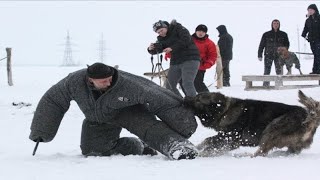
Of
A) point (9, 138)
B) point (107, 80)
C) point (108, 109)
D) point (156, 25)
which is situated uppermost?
point (156, 25)

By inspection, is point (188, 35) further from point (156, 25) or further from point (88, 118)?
point (88, 118)

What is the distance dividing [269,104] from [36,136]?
221 cm

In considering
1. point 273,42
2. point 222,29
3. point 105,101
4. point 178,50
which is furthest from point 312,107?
point 222,29

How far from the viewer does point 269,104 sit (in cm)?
459

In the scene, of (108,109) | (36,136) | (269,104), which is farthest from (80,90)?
(269,104)

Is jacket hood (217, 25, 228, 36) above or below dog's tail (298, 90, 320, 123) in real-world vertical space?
above

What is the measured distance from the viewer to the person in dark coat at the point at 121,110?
14.3 ft

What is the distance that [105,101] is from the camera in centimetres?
439

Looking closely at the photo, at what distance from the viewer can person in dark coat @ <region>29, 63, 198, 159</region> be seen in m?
4.35

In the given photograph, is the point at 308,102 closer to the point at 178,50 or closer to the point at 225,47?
the point at 178,50

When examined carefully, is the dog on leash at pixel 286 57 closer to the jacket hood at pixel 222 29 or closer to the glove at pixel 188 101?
the jacket hood at pixel 222 29

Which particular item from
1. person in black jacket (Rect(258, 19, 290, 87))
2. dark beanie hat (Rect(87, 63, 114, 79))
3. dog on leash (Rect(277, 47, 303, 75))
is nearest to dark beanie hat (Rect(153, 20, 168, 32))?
dark beanie hat (Rect(87, 63, 114, 79))

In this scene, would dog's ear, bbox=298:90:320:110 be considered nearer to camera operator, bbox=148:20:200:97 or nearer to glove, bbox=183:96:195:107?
glove, bbox=183:96:195:107

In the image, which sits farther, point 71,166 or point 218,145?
point 218,145
